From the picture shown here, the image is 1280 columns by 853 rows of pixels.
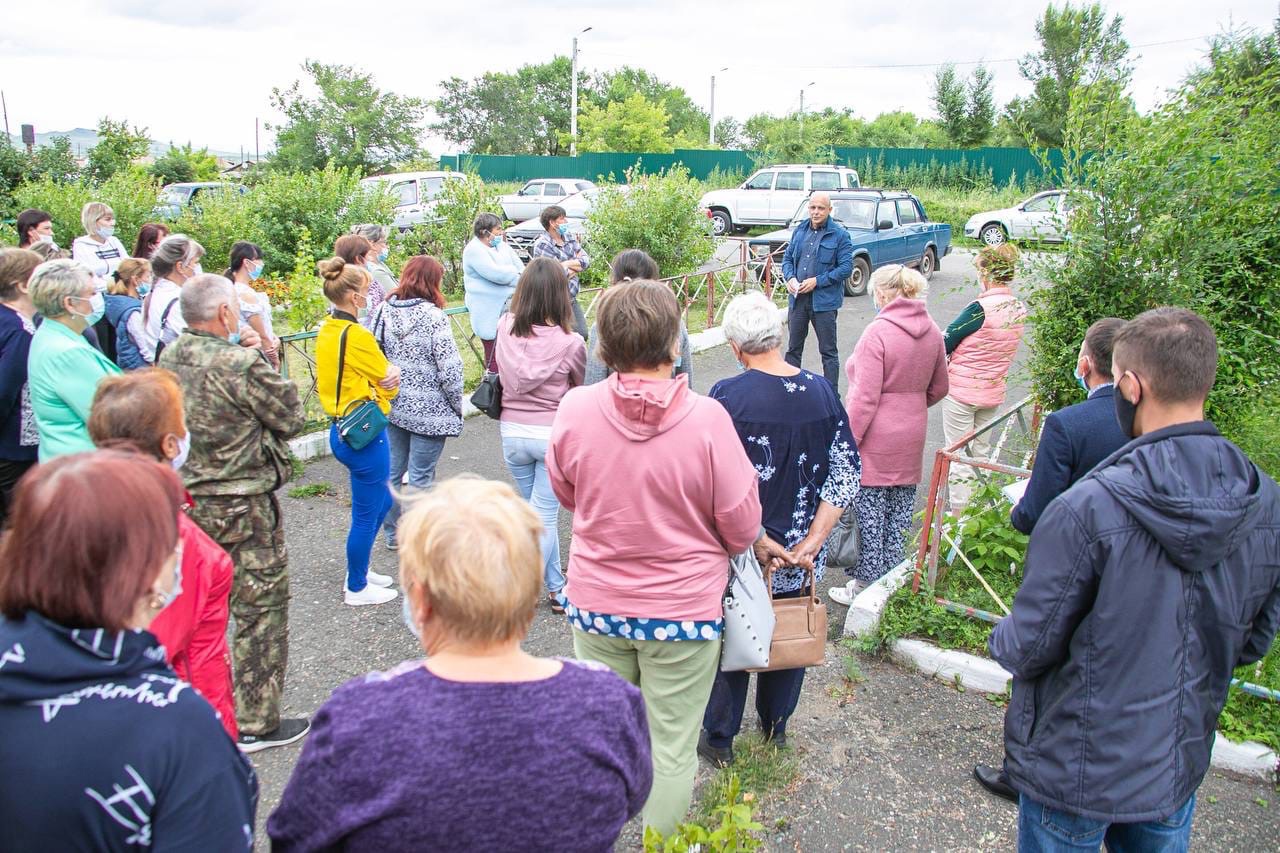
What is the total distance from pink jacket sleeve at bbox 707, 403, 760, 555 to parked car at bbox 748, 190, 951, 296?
11145 millimetres

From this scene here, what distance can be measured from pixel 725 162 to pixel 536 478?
32490 millimetres

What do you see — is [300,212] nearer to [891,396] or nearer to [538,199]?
[891,396]

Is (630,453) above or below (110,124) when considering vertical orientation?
below

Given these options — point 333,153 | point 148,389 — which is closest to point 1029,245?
point 148,389

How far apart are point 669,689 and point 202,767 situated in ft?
4.79

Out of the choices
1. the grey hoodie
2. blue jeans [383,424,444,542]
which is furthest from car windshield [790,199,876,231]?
the grey hoodie

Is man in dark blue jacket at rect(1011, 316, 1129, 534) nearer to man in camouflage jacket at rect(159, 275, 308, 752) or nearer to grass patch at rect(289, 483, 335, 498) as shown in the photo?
man in camouflage jacket at rect(159, 275, 308, 752)

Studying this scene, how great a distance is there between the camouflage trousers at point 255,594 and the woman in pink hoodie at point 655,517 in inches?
50.8

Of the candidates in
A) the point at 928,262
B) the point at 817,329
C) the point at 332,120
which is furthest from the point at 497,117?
the point at 817,329

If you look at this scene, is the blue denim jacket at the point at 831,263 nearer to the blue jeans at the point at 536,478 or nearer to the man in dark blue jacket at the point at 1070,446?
the blue jeans at the point at 536,478

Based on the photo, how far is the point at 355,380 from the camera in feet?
14.0

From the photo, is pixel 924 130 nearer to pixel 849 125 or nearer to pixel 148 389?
pixel 849 125

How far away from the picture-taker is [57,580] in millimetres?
1396

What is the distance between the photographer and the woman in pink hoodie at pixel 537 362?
4090mm
